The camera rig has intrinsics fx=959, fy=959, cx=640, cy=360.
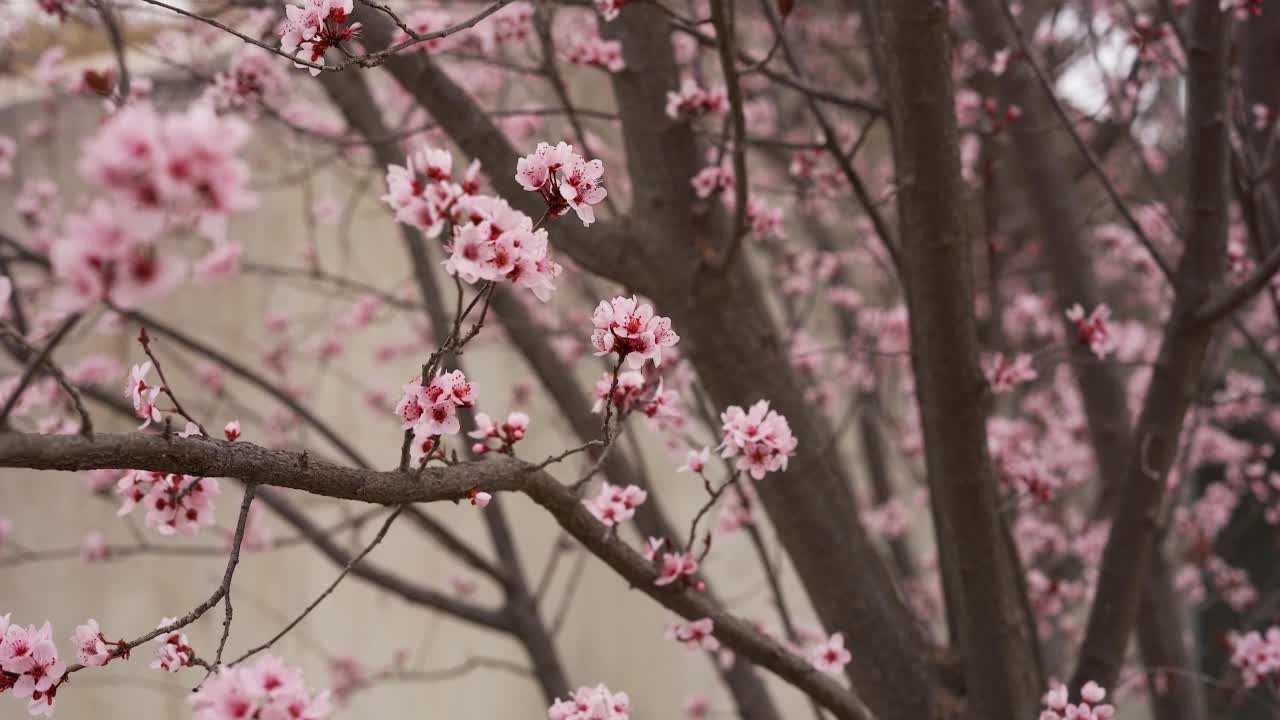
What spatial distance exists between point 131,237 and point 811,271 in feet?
12.3

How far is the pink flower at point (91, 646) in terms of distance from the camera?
107 centimetres

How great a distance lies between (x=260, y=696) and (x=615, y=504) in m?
0.69

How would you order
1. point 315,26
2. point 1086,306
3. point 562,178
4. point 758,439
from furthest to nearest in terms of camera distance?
1. point 1086,306
2. point 758,439
3. point 315,26
4. point 562,178

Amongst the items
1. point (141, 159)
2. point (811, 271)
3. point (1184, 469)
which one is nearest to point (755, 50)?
point (811, 271)

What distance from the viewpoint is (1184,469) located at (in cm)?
286

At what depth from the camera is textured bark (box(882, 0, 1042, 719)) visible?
5.08 ft

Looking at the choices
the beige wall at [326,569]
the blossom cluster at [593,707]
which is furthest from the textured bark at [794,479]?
the beige wall at [326,569]

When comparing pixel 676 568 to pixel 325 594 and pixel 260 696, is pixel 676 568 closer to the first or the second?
pixel 325 594

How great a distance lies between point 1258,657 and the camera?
6.32 feet

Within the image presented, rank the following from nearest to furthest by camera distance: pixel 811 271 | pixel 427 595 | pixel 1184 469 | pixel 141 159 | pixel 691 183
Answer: pixel 141 159, pixel 691 183, pixel 427 595, pixel 1184 469, pixel 811 271

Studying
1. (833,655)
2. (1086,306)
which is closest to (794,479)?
(833,655)

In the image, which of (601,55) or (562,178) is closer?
(562,178)

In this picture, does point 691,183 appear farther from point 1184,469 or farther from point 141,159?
point 1184,469

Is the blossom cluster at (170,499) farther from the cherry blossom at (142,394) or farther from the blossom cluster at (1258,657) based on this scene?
the blossom cluster at (1258,657)
